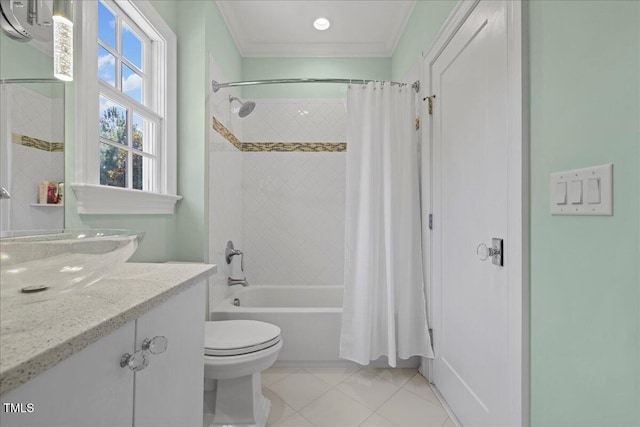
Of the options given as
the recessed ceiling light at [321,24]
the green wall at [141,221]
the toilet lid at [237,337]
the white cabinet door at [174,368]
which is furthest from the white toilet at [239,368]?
the recessed ceiling light at [321,24]

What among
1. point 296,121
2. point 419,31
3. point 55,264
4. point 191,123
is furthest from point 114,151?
point 419,31

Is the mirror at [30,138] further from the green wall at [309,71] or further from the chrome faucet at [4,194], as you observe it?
the green wall at [309,71]

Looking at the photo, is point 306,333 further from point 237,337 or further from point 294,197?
point 294,197

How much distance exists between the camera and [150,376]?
69cm

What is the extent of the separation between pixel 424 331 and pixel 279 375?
3.18ft

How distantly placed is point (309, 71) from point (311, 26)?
0.40 m

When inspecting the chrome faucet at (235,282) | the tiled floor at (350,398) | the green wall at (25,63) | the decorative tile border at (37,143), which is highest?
the green wall at (25,63)

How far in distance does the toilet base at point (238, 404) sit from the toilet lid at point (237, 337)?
0.61ft

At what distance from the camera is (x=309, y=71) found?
9.30 ft
